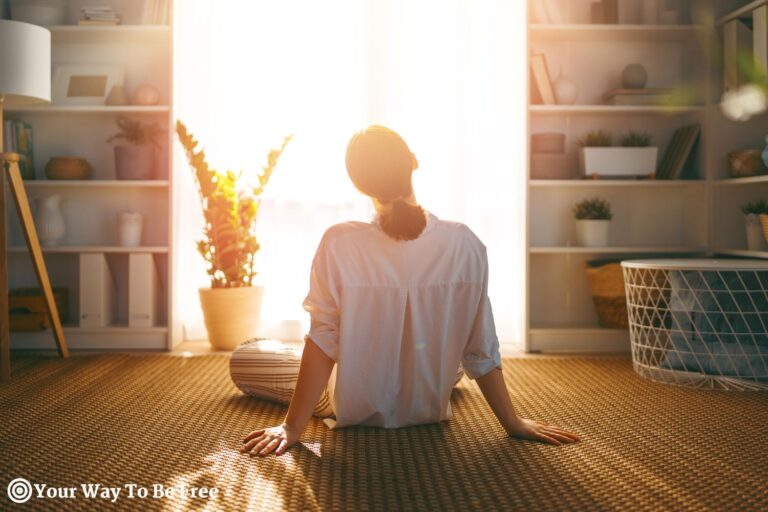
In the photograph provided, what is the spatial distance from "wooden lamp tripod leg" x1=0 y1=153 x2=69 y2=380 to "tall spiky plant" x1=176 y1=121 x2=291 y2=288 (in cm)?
70

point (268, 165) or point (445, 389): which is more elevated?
point (268, 165)

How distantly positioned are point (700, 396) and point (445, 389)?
3.44 feet

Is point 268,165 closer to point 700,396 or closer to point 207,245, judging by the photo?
point 207,245

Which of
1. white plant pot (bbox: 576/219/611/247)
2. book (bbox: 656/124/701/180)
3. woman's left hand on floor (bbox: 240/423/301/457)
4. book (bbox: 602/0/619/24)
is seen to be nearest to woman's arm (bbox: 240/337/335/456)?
woman's left hand on floor (bbox: 240/423/301/457)

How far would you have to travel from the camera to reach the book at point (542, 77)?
3.44 m

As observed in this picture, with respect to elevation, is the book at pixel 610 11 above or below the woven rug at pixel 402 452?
above

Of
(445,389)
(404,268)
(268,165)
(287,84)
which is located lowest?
(445,389)

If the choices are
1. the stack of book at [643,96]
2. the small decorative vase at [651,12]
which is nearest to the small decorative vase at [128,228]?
the stack of book at [643,96]

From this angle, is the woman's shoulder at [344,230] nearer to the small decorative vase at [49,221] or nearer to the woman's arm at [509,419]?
the woman's arm at [509,419]

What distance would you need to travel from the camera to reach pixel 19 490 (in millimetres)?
1565

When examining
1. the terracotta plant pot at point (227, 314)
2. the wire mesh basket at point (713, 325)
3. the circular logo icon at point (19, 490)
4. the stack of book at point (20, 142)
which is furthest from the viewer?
the stack of book at point (20, 142)

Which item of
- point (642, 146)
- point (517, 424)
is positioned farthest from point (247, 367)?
point (642, 146)

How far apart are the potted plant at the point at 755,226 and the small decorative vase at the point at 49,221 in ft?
10.5

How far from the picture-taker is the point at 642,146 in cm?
351
